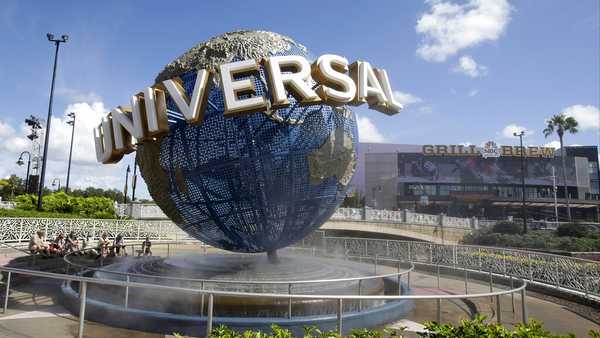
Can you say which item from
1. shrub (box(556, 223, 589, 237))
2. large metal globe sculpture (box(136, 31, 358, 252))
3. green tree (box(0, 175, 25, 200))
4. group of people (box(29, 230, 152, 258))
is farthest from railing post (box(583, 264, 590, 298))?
green tree (box(0, 175, 25, 200))

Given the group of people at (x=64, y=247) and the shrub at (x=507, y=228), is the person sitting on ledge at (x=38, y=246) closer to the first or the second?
the group of people at (x=64, y=247)

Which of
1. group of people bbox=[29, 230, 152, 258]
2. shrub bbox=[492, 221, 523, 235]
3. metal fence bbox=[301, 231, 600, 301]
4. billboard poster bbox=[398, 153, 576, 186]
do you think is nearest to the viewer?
metal fence bbox=[301, 231, 600, 301]

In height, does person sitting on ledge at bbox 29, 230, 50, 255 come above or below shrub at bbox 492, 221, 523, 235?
below

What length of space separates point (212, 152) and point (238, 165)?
60 cm

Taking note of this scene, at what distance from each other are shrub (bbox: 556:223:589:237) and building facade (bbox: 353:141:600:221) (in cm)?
3551

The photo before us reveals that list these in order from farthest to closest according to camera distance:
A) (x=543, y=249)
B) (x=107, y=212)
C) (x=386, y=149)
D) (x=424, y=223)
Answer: (x=386, y=149) → (x=424, y=223) → (x=107, y=212) → (x=543, y=249)

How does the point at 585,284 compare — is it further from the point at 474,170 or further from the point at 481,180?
the point at 481,180

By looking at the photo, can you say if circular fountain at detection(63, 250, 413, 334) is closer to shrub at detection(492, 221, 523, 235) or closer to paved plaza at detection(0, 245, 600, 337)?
paved plaza at detection(0, 245, 600, 337)

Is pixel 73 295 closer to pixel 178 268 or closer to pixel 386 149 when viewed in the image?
pixel 178 268

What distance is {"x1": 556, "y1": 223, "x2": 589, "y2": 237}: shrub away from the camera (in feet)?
90.0

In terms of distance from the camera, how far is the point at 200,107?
24.7 ft

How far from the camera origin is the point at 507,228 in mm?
31719

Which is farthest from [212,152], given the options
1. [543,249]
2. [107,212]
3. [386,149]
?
[386,149]

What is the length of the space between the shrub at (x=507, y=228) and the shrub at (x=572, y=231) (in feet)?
9.38
